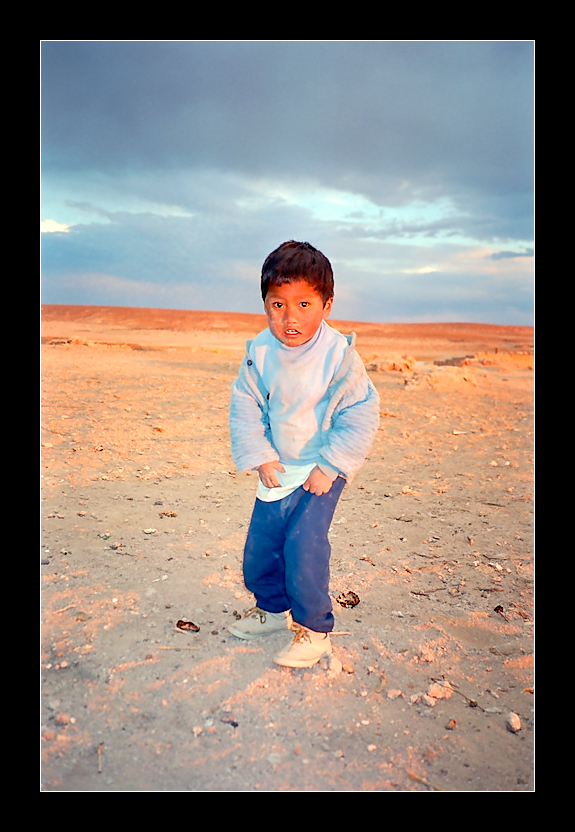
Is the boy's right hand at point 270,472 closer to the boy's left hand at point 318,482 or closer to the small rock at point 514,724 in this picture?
the boy's left hand at point 318,482

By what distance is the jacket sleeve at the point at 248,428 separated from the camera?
2270mm

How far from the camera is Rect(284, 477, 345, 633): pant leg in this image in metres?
2.23

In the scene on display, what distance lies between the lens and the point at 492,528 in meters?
3.88

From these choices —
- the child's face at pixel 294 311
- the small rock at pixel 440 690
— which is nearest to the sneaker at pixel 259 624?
the small rock at pixel 440 690

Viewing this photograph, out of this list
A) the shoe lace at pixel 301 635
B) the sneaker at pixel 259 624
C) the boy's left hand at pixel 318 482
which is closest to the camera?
the boy's left hand at pixel 318 482

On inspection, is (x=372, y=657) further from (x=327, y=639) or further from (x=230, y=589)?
(x=230, y=589)

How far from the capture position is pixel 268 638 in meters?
2.52

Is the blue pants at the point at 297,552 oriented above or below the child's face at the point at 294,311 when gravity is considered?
below

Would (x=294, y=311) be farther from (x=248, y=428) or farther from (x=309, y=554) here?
(x=309, y=554)

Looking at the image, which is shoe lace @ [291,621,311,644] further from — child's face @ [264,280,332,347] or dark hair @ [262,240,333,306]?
dark hair @ [262,240,333,306]

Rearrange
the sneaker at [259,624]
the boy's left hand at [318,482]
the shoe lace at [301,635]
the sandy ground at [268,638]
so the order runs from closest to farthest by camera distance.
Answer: the sandy ground at [268,638], the boy's left hand at [318,482], the shoe lace at [301,635], the sneaker at [259,624]

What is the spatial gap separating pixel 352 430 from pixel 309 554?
50cm

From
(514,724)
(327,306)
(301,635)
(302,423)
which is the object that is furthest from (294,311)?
(514,724)

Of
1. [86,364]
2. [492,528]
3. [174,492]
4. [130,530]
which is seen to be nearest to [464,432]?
[492,528]
